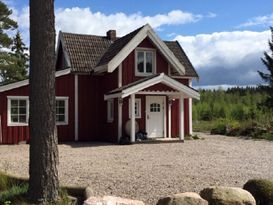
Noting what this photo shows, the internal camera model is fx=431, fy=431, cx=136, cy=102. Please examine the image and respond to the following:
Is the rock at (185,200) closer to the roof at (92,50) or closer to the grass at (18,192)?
the grass at (18,192)

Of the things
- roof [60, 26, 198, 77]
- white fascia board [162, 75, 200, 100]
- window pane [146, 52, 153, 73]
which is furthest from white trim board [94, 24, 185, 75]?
white fascia board [162, 75, 200, 100]

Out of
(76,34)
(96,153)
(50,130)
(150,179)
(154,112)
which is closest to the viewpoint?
(50,130)

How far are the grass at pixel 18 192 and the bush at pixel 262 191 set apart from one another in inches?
116

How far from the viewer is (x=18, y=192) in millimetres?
7164

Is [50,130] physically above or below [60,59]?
below

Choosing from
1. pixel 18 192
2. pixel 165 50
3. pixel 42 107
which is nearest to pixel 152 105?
pixel 165 50

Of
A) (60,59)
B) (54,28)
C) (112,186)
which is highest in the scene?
(60,59)

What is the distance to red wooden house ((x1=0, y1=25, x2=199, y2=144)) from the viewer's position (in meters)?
21.1

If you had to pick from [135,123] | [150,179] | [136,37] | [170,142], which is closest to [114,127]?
[135,123]

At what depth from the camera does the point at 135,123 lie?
70.7 ft

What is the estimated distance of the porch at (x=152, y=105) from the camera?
67.4 ft

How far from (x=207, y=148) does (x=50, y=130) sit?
40.7 feet

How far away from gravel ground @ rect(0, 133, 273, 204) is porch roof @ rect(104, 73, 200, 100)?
121 inches

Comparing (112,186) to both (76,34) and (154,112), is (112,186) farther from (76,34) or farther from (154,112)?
(76,34)
